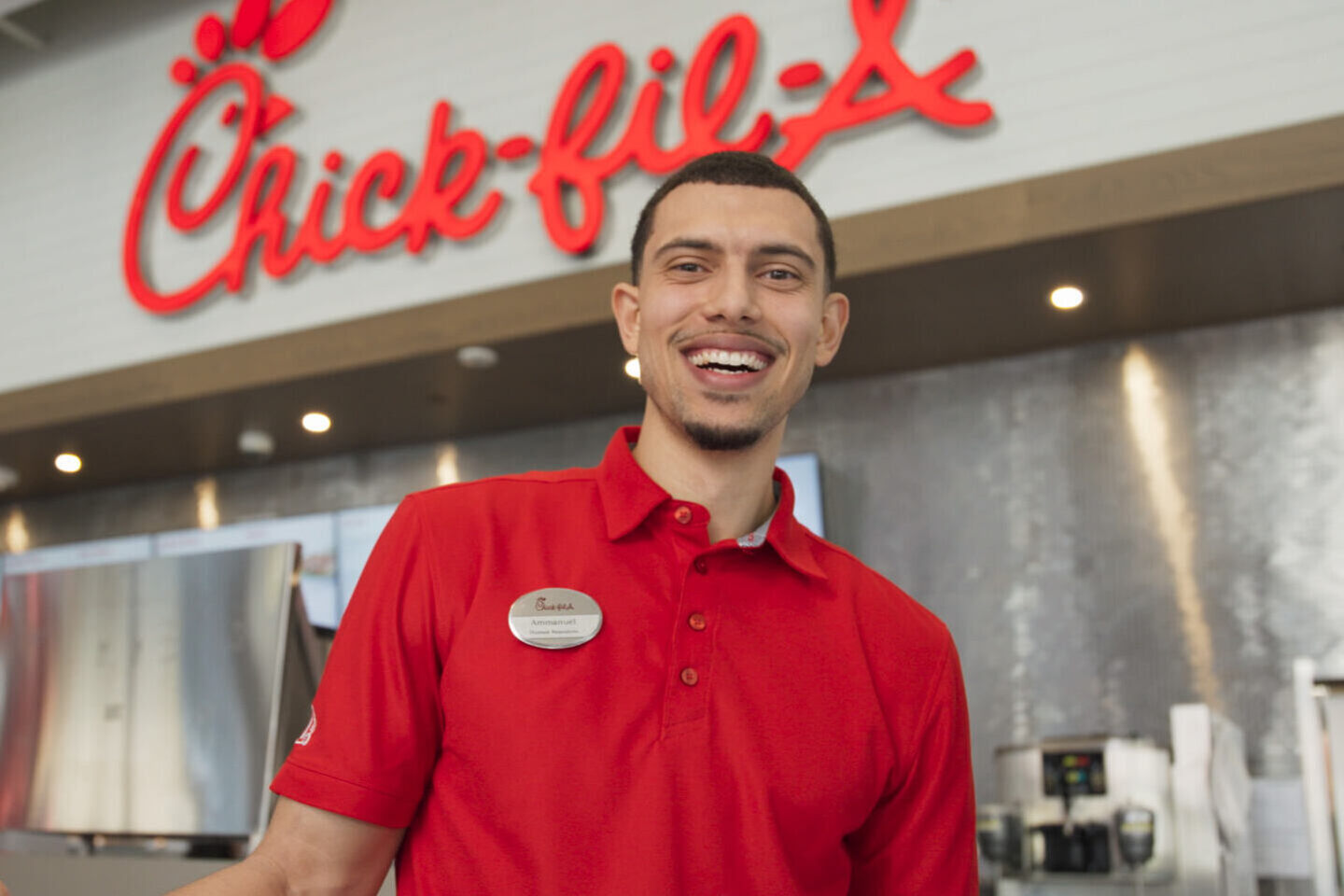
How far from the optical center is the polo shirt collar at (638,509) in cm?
134

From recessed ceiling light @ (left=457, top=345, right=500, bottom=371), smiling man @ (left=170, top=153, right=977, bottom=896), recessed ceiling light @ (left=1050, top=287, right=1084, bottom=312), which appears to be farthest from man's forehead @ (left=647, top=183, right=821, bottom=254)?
recessed ceiling light @ (left=457, top=345, right=500, bottom=371)

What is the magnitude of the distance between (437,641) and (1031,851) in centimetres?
280

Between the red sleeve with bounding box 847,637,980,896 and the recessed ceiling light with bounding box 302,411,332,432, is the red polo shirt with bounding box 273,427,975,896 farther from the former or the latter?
the recessed ceiling light with bounding box 302,411,332,432

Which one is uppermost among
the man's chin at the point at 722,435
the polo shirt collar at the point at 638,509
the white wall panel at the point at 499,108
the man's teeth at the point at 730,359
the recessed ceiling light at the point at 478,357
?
the white wall panel at the point at 499,108

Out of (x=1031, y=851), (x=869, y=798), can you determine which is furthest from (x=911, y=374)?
(x=869, y=798)

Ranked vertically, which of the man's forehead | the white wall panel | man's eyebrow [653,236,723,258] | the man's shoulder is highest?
the white wall panel

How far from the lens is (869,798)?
1275 mm

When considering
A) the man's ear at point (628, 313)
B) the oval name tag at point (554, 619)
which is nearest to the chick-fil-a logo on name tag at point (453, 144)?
the man's ear at point (628, 313)

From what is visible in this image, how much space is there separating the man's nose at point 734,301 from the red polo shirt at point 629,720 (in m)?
0.20

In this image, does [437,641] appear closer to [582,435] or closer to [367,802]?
[367,802]

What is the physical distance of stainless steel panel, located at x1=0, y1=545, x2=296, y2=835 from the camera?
2.68 m

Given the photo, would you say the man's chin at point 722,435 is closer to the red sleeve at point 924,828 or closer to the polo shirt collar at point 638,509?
the polo shirt collar at point 638,509

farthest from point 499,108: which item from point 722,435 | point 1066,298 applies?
point 722,435

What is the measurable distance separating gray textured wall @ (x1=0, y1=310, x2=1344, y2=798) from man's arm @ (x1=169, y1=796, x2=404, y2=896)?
3.41 m
